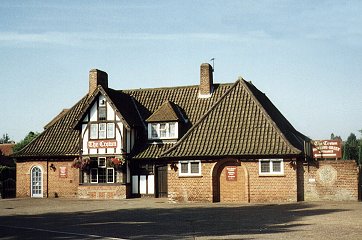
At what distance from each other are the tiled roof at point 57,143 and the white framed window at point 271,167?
1515cm

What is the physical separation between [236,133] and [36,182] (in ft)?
57.8

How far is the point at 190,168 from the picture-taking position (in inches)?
1227

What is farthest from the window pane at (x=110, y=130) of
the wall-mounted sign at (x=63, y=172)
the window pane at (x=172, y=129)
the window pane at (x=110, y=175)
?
the wall-mounted sign at (x=63, y=172)

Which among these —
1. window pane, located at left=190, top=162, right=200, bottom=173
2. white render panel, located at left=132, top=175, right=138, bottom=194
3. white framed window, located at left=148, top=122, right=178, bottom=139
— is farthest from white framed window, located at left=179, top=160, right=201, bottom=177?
white render panel, located at left=132, top=175, right=138, bottom=194

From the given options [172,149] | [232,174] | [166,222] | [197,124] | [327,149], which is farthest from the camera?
[197,124]

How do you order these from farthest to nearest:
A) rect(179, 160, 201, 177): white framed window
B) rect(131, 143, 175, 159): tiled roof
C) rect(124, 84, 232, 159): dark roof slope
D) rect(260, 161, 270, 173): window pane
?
rect(124, 84, 232, 159): dark roof slope < rect(131, 143, 175, 159): tiled roof < rect(179, 160, 201, 177): white framed window < rect(260, 161, 270, 173): window pane

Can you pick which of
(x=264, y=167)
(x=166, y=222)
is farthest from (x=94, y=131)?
(x=166, y=222)

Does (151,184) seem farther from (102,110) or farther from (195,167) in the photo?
(102,110)

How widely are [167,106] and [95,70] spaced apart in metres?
7.46

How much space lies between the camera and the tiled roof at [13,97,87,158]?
126ft

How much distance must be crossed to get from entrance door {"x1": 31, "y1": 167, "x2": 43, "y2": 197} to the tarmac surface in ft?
38.5

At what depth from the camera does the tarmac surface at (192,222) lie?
1638 centimetres

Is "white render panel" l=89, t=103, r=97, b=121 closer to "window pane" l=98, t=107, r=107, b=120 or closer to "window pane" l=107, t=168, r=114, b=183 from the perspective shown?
"window pane" l=98, t=107, r=107, b=120

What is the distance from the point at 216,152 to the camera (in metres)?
→ 30.5
